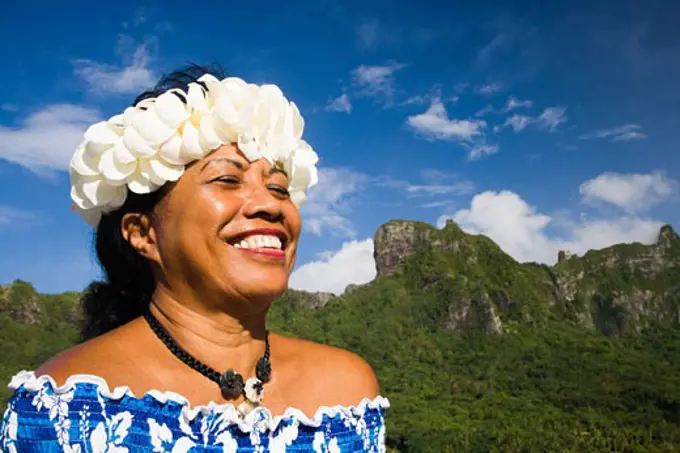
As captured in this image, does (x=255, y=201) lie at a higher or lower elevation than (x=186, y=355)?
higher

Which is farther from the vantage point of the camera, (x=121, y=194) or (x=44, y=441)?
(x=121, y=194)

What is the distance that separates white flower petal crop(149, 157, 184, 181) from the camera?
5.98ft

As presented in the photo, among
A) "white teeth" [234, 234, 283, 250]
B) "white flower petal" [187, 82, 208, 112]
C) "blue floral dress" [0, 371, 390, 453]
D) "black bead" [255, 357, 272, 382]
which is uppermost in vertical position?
"white flower petal" [187, 82, 208, 112]

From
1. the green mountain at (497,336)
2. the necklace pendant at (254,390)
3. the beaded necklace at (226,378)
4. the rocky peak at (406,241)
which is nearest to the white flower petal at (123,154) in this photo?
the beaded necklace at (226,378)

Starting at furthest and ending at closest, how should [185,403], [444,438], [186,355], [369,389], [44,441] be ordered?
[444,438] < [369,389] < [186,355] < [185,403] < [44,441]

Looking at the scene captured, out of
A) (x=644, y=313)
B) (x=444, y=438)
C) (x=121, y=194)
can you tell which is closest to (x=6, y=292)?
(x=444, y=438)

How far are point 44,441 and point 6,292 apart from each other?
198 ft

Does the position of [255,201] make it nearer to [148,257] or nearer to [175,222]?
[175,222]

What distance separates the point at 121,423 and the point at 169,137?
781 mm

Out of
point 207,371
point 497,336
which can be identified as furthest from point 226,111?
point 497,336

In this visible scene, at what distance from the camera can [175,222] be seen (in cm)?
183

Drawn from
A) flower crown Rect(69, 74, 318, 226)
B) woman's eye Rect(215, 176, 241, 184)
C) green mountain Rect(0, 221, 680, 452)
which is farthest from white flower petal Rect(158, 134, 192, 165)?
green mountain Rect(0, 221, 680, 452)

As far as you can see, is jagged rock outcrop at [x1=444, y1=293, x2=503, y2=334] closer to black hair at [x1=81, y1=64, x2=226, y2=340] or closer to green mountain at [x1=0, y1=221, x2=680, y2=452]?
green mountain at [x1=0, y1=221, x2=680, y2=452]

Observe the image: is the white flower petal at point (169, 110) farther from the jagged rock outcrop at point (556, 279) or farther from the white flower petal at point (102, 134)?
the jagged rock outcrop at point (556, 279)
